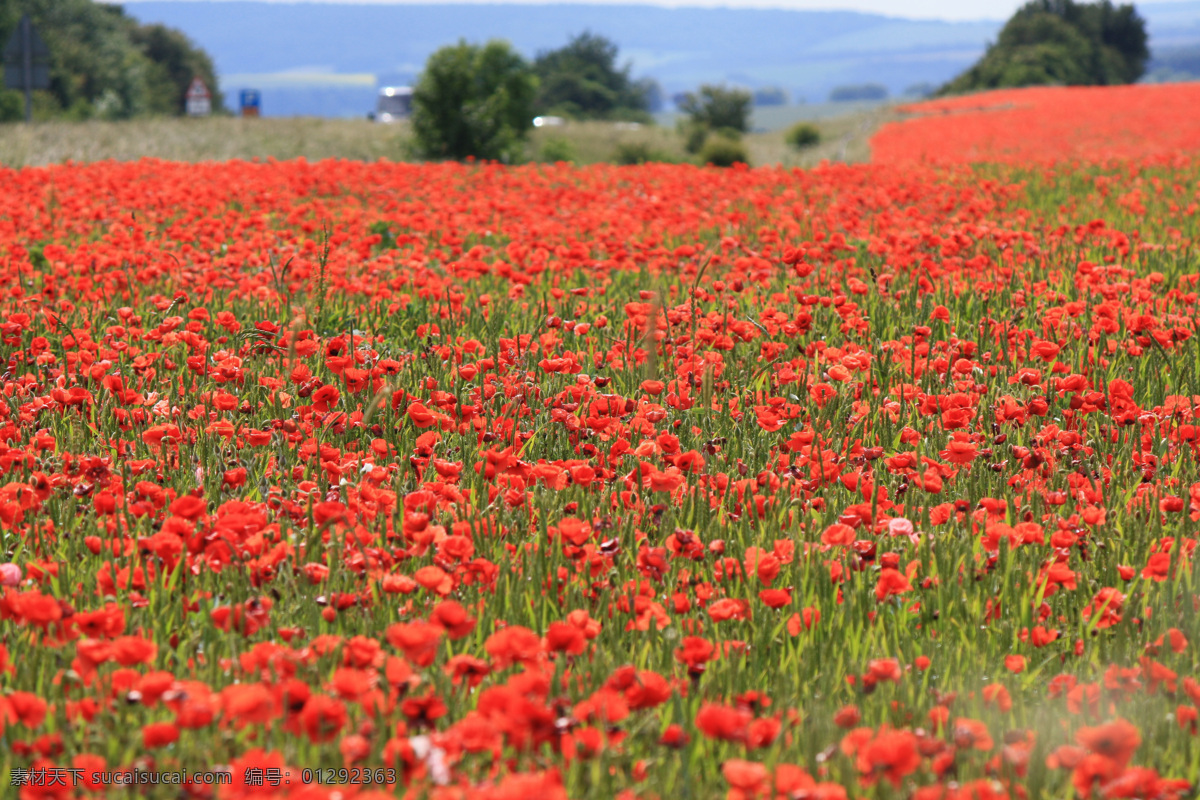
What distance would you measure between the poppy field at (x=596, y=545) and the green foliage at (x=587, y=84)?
2519 inches

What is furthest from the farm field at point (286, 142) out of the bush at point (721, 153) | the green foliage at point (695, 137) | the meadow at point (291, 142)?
the bush at point (721, 153)

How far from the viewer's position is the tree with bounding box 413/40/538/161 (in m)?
22.5

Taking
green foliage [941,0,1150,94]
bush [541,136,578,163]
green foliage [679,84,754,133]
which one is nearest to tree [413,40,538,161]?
bush [541,136,578,163]

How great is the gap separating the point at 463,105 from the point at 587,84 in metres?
53.0

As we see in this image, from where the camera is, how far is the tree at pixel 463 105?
885 inches

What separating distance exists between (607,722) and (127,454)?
7.67 feet

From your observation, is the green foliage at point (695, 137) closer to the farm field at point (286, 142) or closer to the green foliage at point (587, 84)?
the farm field at point (286, 142)

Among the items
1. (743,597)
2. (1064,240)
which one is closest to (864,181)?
(1064,240)

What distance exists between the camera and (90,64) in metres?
53.3

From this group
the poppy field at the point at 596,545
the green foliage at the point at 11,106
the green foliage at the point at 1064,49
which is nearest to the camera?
the poppy field at the point at 596,545

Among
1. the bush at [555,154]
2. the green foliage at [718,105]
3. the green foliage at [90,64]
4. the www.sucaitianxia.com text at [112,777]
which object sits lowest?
the www.sucaitianxia.com text at [112,777]

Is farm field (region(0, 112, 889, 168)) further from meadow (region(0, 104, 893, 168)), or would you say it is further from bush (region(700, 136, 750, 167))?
bush (region(700, 136, 750, 167))

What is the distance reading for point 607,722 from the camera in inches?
80.2

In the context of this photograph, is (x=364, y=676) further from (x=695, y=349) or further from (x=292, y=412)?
(x=695, y=349)
